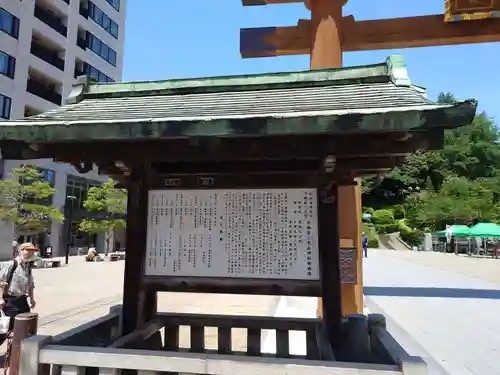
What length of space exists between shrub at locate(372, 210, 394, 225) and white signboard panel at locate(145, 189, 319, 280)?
4828cm

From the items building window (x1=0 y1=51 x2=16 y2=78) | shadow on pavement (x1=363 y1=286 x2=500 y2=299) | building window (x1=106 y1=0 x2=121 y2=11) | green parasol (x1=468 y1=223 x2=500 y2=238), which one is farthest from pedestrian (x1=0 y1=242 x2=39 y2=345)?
building window (x1=106 y1=0 x2=121 y2=11)

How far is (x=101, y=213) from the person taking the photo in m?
33.1

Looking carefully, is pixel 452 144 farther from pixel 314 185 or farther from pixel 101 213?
pixel 314 185

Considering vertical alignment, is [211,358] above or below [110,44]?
below

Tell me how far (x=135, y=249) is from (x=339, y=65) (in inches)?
220

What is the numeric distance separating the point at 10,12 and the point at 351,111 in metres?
30.6

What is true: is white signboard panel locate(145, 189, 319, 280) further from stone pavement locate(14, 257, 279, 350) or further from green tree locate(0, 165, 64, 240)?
green tree locate(0, 165, 64, 240)

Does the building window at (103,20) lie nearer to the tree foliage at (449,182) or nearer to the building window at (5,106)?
the building window at (5,106)

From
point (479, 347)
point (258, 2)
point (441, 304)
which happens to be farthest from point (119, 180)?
point (441, 304)

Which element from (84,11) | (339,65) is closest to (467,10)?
(339,65)

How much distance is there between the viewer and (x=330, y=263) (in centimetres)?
365

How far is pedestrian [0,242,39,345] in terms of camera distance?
18.2 ft

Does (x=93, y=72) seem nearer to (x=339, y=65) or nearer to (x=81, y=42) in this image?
(x=81, y=42)

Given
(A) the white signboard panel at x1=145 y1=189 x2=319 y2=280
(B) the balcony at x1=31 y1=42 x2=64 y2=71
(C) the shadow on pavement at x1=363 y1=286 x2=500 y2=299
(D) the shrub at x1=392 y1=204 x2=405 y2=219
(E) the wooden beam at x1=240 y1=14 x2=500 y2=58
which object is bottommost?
(C) the shadow on pavement at x1=363 y1=286 x2=500 y2=299
